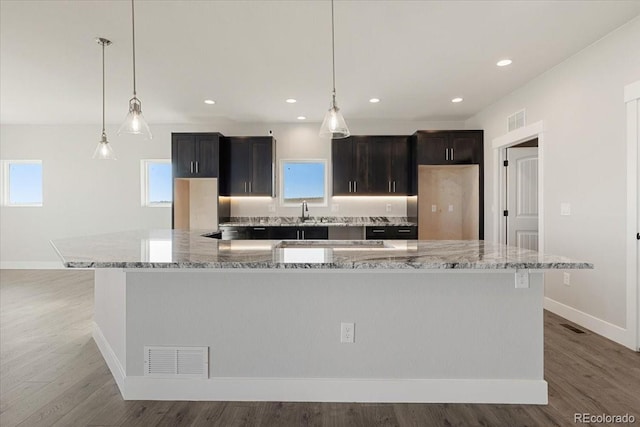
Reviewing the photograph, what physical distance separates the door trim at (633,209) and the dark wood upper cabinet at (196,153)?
4.90 m

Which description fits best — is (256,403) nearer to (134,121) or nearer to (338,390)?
(338,390)

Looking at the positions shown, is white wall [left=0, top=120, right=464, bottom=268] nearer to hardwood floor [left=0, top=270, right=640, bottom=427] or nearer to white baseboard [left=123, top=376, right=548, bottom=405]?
hardwood floor [left=0, top=270, right=640, bottom=427]

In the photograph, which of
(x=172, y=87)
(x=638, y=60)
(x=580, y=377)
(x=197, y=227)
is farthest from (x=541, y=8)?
(x=197, y=227)

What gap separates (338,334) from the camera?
7.06 ft

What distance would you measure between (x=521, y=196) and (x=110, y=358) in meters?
4.93

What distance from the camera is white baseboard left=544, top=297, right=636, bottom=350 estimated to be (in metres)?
3.02

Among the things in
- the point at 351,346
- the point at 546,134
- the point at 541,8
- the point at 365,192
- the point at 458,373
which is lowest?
the point at 458,373

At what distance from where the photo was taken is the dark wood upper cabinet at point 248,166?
5.89 m

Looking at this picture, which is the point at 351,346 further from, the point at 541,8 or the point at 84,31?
the point at 84,31

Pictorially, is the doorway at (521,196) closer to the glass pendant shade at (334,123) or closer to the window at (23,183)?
the glass pendant shade at (334,123)

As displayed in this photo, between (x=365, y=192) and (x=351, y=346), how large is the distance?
13.1ft

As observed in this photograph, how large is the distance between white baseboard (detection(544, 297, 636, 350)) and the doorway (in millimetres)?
1035

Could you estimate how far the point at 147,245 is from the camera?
2469 mm

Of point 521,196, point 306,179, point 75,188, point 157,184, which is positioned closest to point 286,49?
point 306,179
